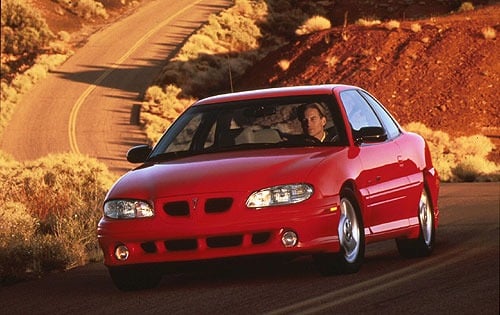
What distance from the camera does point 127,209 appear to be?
11.9 m

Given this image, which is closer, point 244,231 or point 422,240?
point 244,231

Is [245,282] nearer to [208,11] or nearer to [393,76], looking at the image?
[393,76]

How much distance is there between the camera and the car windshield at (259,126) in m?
12.7

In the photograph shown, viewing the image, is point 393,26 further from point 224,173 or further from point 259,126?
point 224,173

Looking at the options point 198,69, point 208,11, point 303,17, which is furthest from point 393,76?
point 208,11

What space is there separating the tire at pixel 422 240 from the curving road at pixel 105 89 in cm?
3366

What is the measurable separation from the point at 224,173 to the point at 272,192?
1.47 ft

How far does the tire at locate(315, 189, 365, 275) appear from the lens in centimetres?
1174

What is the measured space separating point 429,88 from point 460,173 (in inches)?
804

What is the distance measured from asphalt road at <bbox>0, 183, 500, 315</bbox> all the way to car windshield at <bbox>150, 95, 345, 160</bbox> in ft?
3.47

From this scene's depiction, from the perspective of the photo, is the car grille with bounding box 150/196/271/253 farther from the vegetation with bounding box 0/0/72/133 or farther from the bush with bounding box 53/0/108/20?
the bush with bounding box 53/0/108/20

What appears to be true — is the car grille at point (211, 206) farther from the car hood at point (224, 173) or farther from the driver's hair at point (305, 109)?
the driver's hair at point (305, 109)

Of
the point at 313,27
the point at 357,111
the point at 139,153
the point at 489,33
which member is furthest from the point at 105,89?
the point at 357,111

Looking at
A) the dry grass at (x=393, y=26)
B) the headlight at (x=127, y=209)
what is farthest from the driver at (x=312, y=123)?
the dry grass at (x=393, y=26)
